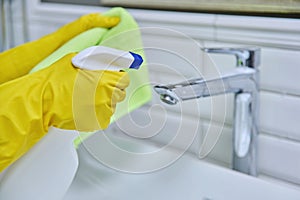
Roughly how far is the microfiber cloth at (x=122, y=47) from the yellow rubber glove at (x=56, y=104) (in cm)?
5

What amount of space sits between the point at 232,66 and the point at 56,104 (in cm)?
35

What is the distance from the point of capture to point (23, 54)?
0.83 m

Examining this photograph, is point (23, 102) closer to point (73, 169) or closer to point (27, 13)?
point (73, 169)

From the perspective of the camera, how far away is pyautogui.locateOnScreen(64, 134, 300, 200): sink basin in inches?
28.7

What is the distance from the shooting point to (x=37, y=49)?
2.80 feet

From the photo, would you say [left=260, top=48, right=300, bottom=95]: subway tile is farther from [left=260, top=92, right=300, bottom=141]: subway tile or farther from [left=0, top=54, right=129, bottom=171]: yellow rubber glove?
[left=0, top=54, right=129, bottom=171]: yellow rubber glove

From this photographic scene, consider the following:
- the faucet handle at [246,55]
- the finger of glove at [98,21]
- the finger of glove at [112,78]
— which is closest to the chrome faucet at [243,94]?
the faucet handle at [246,55]

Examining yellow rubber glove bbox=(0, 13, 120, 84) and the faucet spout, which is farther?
yellow rubber glove bbox=(0, 13, 120, 84)

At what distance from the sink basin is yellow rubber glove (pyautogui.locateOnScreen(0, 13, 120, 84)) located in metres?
0.19

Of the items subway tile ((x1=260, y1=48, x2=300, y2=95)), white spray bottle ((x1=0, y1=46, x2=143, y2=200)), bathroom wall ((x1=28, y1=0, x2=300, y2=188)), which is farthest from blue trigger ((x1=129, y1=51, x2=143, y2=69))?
subway tile ((x1=260, y1=48, x2=300, y2=95))

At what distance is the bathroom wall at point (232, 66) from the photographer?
70 cm

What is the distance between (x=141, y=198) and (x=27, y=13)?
1.93 ft

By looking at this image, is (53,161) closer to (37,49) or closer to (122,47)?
(122,47)

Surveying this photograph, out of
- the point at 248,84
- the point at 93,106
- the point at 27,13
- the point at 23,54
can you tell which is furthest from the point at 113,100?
the point at 27,13
